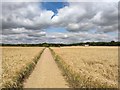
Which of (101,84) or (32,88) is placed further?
(32,88)

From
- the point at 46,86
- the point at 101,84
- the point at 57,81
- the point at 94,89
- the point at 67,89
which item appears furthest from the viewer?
the point at 57,81

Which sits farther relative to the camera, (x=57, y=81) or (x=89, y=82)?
(x=57, y=81)

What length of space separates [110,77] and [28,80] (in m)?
4.94

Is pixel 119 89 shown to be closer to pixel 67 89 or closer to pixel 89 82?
pixel 89 82

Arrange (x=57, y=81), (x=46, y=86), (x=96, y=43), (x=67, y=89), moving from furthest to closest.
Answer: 1. (x=96, y=43)
2. (x=57, y=81)
3. (x=46, y=86)
4. (x=67, y=89)

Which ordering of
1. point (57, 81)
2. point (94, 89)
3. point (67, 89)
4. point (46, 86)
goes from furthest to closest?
point (57, 81), point (46, 86), point (67, 89), point (94, 89)

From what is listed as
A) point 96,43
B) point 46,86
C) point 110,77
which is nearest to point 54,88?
point 46,86

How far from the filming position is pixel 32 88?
40.4 feet

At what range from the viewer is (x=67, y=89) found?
464 inches

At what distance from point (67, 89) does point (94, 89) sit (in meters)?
1.82

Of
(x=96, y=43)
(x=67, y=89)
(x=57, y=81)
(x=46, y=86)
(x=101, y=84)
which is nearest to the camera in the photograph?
(x=101, y=84)

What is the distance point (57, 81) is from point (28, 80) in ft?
5.83

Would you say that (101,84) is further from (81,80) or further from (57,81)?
(57,81)

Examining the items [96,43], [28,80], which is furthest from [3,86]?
[96,43]
